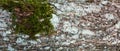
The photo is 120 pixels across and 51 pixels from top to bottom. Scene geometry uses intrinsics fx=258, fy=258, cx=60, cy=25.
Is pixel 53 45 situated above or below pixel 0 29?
below

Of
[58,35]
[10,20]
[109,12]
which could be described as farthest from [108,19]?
[10,20]

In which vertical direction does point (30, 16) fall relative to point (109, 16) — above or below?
above

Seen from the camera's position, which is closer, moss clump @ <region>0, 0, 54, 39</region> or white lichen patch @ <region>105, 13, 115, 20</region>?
moss clump @ <region>0, 0, 54, 39</region>

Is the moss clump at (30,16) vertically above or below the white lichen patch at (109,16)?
above

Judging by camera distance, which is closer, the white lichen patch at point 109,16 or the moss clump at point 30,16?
the moss clump at point 30,16

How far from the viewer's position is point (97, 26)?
245cm

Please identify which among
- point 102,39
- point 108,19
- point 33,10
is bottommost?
point 102,39

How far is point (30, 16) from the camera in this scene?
7.56 feet

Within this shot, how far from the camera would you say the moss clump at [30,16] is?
2.29 meters

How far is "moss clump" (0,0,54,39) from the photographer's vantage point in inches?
90.2

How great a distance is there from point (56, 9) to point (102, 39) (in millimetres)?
530

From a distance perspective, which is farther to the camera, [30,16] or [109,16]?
[109,16]

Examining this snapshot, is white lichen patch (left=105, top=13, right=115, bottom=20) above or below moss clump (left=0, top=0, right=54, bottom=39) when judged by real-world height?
below

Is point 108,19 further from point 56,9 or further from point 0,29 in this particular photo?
point 0,29
